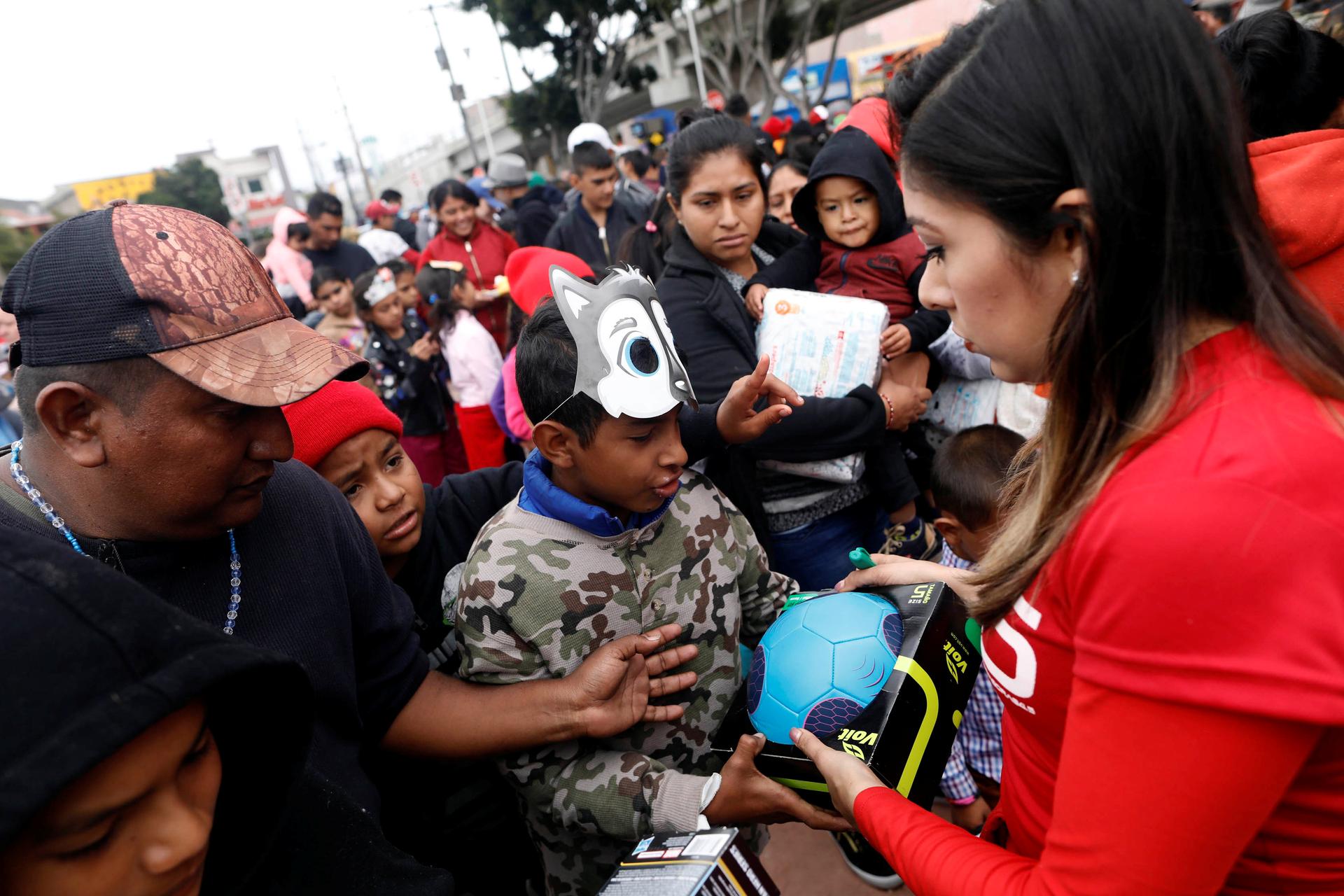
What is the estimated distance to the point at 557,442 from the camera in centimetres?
197

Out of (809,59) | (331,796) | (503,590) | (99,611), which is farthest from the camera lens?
(809,59)

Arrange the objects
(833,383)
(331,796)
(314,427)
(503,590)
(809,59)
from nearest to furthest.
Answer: (331,796), (503,590), (314,427), (833,383), (809,59)

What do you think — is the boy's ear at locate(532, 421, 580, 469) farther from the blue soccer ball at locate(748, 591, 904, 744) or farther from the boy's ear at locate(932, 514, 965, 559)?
the boy's ear at locate(932, 514, 965, 559)

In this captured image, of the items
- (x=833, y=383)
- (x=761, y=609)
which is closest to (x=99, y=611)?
(x=761, y=609)

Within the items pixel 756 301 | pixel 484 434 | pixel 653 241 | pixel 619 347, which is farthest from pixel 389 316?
pixel 619 347

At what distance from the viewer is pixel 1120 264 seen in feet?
3.18

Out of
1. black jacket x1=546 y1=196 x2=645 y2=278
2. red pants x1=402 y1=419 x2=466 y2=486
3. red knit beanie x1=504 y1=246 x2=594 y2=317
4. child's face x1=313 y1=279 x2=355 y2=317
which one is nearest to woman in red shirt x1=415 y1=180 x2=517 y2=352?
child's face x1=313 y1=279 x2=355 y2=317

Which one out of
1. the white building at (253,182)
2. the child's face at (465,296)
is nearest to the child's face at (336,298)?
the child's face at (465,296)

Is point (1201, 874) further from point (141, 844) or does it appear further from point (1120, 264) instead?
point (141, 844)

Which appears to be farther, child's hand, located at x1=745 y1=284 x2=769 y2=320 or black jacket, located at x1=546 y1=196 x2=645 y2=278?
black jacket, located at x1=546 y1=196 x2=645 y2=278

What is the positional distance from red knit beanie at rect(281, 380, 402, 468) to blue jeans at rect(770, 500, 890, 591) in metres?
1.57

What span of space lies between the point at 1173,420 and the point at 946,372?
2595 mm

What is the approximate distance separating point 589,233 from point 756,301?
13.1ft

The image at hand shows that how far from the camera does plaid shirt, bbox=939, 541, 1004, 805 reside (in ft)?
8.50
